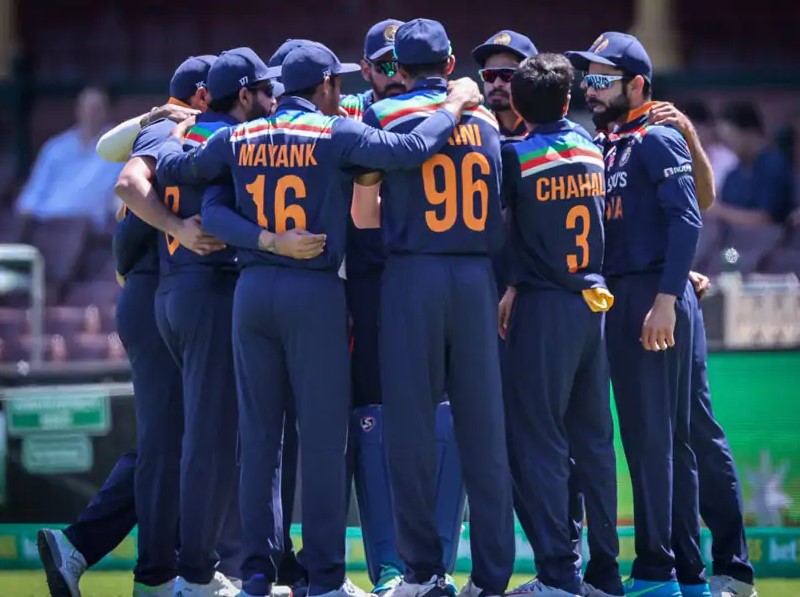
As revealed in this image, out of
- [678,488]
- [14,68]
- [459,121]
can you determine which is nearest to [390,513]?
[678,488]

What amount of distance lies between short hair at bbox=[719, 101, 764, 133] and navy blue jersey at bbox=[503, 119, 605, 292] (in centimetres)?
720

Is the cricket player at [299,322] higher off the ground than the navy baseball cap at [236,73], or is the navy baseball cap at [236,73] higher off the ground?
the navy baseball cap at [236,73]

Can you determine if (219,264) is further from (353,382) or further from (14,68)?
(14,68)

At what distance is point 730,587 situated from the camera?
6117 millimetres

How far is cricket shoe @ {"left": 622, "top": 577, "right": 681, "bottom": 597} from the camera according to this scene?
5719 millimetres

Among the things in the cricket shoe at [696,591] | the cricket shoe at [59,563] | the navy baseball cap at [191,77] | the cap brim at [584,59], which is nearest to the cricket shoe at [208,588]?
the cricket shoe at [59,563]

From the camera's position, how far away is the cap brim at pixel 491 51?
620 cm

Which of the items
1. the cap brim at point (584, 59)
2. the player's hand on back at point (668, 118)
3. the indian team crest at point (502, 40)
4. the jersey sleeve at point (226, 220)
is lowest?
the jersey sleeve at point (226, 220)

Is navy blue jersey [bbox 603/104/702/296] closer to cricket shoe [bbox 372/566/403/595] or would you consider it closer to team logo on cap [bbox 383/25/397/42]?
team logo on cap [bbox 383/25/397/42]

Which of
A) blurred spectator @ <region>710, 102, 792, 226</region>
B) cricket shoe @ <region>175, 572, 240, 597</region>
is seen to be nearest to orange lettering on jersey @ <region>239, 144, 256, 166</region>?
cricket shoe @ <region>175, 572, 240, 597</region>

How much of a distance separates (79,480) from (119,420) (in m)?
0.39

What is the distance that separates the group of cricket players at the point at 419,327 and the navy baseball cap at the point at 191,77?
11 mm

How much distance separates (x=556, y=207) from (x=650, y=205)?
1.51 ft

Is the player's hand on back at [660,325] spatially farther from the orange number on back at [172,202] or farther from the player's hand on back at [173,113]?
the player's hand on back at [173,113]
